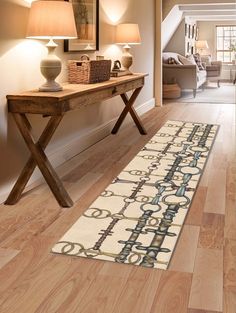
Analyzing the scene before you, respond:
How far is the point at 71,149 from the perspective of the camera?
403 centimetres

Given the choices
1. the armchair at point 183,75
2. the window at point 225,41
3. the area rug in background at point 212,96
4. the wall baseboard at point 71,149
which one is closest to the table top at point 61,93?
the wall baseboard at point 71,149

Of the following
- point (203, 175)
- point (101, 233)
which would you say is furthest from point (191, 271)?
point (203, 175)

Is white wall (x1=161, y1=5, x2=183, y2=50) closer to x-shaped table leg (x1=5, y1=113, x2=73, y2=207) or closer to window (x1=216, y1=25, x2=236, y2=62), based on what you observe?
window (x1=216, y1=25, x2=236, y2=62)

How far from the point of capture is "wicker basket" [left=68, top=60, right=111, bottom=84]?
359 cm

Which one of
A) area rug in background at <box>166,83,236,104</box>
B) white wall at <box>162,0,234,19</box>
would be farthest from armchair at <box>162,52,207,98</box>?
white wall at <box>162,0,234,19</box>

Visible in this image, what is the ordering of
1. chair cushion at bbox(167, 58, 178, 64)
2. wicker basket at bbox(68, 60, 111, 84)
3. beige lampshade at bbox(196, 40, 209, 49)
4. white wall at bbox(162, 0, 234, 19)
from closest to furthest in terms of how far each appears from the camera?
wicker basket at bbox(68, 60, 111, 84)
white wall at bbox(162, 0, 234, 19)
chair cushion at bbox(167, 58, 178, 64)
beige lampshade at bbox(196, 40, 209, 49)

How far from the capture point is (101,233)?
240 cm

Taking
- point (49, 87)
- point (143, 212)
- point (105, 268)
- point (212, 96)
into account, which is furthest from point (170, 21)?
point (105, 268)

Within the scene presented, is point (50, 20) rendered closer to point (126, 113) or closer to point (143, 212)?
point (143, 212)

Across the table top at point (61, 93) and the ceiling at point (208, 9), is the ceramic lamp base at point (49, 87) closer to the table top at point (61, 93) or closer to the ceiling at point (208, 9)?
the table top at point (61, 93)

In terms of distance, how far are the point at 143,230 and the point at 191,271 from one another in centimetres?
49

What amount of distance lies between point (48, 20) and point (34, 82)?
1.96 ft

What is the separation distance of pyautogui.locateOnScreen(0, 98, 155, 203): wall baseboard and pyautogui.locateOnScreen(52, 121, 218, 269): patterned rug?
0.58 metres

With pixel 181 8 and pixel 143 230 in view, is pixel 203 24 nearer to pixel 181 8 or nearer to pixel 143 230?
pixel 181 8
